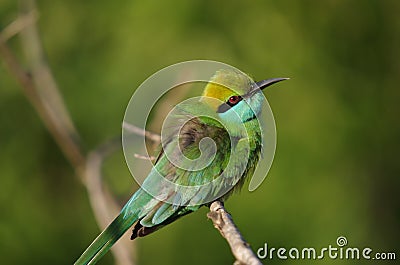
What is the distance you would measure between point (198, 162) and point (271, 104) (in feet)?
4.27

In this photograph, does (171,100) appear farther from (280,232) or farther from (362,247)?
(362,247)

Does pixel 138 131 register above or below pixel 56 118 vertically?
below

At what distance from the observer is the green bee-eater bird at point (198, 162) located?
2.23 meters

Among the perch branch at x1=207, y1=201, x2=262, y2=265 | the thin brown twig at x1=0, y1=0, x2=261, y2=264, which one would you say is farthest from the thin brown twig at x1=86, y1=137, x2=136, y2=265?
the perch branch at x1=207, y1=201, x2=262, y2=265

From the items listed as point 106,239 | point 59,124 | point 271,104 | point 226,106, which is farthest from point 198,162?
point 271,104

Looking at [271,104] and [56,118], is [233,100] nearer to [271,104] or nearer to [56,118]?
[56,118]

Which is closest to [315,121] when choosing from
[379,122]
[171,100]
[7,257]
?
[379,122]

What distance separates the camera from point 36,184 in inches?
142

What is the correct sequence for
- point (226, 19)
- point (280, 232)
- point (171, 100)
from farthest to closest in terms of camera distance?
point (226, 19)
point (280, 232)
point (171, 100)

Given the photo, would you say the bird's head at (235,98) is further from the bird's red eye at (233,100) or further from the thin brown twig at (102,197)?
the thin brown twig at (102,197)

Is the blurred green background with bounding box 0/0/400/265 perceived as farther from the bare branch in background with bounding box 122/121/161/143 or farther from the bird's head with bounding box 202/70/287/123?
the bird's head with bounding box 202/70/287/123

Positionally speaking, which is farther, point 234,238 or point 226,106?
point 226,106

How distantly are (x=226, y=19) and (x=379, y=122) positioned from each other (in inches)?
33.3

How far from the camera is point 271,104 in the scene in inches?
138
